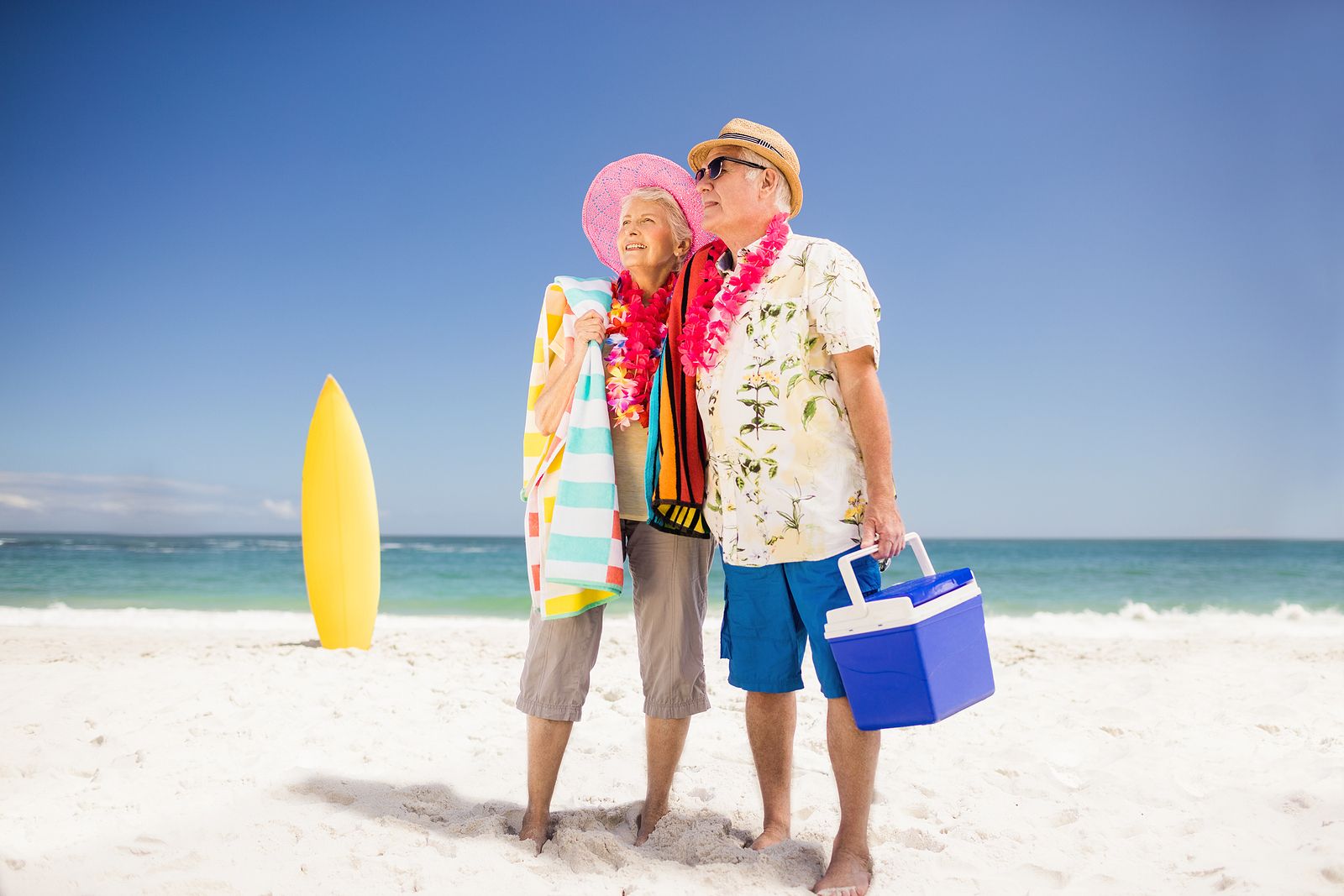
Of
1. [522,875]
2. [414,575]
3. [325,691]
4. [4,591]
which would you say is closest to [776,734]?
[522,875]

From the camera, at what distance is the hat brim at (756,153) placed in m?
2.10

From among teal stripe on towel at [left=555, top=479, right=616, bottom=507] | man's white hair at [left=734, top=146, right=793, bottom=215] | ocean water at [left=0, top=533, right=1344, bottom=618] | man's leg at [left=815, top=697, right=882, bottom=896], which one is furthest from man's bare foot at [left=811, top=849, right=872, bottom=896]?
ocean water at [left=0, top=533, right=1344, bottom=618]

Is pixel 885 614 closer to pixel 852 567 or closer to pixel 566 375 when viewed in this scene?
pixel 852 567

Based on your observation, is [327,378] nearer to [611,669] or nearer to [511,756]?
[611,669]

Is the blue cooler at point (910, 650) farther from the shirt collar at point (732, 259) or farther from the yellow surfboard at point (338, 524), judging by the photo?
the yellow surfboard at point (338, 524)

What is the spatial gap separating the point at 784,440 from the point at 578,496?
1.90 feet

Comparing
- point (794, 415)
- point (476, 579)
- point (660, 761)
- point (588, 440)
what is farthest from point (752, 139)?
point (476, 579)

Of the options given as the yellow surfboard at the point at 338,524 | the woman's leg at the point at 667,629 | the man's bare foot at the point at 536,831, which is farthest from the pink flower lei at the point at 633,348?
the yellow surfboard at the point at 338,524

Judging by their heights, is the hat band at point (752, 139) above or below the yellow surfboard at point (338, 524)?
above

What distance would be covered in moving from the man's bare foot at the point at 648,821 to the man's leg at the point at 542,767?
271 millimetres

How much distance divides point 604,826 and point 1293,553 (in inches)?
1283

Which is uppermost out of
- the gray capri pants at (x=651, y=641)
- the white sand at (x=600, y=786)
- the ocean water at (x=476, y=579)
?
the gray capri pants at (x=651, y=641)

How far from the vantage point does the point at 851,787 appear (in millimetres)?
1962

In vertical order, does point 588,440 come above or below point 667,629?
above
